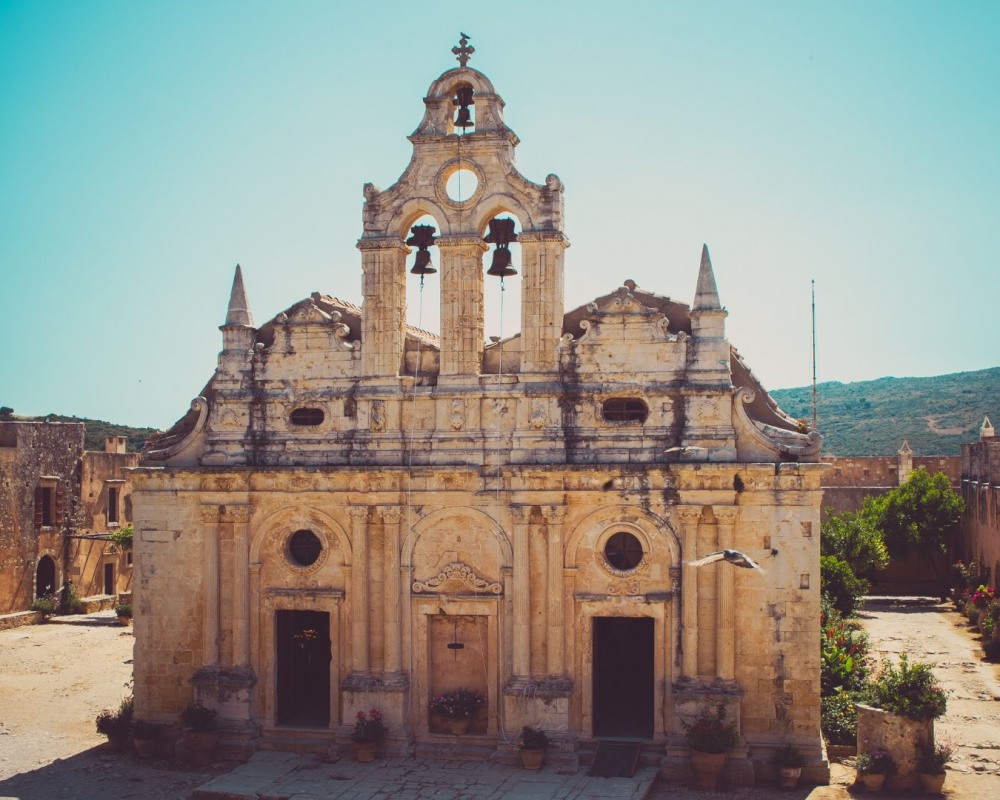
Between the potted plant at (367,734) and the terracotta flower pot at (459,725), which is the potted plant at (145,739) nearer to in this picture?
the potted plant at (367,734)

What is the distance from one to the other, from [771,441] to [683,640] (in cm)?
357

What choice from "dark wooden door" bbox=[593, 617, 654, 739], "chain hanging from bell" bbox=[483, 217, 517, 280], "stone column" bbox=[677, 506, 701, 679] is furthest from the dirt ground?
"chain hanging from bell" bbox=[483, 217, 517, 280]

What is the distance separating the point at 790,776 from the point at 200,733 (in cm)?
981

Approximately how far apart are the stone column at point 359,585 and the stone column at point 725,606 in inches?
234

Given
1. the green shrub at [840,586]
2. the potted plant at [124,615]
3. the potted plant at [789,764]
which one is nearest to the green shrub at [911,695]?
the potted plant at [789,764]

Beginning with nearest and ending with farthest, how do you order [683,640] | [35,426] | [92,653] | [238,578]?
1. [683,640]
2. [238,578]
3. [92,653]
4. [35,426]

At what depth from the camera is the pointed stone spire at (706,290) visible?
18016mm

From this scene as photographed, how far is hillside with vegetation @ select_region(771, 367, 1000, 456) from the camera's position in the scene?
7306cm

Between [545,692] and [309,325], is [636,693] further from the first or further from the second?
[309,325]

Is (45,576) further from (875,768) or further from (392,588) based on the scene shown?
(875,768)

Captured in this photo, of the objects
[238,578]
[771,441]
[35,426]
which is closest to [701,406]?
[771,441]

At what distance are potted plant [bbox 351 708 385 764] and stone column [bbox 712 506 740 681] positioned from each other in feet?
18.7

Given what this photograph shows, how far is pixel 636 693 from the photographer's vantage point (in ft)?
66.0

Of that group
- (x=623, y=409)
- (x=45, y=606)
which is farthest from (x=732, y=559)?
(x=45, y=606)
